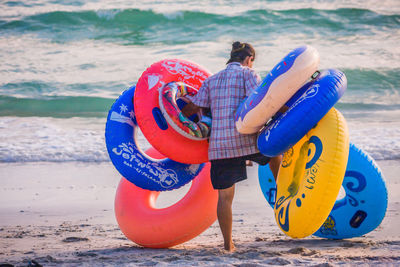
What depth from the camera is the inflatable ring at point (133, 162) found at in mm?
4129

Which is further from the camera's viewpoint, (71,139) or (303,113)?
(71,139)

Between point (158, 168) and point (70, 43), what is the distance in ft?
41.2

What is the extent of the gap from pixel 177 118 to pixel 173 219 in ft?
2.71

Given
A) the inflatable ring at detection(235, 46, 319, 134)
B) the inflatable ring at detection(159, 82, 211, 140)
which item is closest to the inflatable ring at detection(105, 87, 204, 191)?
the inflatable ring at detection(159, 82, 211, 140)

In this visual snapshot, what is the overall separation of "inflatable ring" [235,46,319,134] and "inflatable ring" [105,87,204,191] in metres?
0.85

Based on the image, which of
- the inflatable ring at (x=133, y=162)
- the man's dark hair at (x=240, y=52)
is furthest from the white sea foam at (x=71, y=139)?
the man's dark hair at (x=240, y=52)

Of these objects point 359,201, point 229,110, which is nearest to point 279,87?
point 229,110

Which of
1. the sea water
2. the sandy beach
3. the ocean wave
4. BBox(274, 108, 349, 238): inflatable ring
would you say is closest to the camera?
Answer: BBox(274, 108, 349, 238): inflatable ring

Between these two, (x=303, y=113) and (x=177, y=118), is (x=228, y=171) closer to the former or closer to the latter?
(x=177, y=118)

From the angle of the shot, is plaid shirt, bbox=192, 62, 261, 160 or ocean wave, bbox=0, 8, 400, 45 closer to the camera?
plaid shirt, bbox=192, 62, 261, 160

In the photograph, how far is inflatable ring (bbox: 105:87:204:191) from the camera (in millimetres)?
4129

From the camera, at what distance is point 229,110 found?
383cm

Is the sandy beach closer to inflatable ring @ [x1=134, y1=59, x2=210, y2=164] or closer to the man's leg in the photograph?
the man's leg

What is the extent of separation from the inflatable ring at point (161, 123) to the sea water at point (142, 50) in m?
3.63
